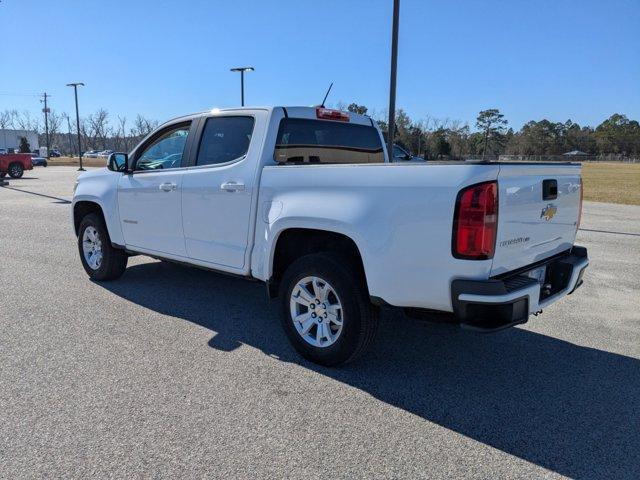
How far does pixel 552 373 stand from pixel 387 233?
1777mm

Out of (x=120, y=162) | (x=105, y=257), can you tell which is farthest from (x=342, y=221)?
(x=105, y=257)

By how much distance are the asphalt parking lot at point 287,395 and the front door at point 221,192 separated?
28.8 inches

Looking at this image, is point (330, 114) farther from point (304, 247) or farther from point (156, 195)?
point (156, 195)

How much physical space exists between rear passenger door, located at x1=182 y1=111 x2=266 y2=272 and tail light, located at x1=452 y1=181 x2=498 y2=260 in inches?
71.6

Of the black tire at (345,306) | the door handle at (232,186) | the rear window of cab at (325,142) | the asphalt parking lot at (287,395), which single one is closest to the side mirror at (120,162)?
the asphalt parking lot at (287,395)

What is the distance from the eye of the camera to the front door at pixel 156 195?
196 inches

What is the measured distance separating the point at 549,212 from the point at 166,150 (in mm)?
3761

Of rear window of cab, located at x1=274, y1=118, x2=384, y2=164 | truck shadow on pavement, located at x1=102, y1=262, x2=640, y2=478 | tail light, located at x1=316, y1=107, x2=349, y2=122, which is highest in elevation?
tail light, located at x1=316, y1=107, x2=349, y2=122


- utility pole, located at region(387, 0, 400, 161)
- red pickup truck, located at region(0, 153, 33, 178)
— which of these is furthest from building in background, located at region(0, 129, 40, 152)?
utility pole, located at region(387, 0, 400, 161)

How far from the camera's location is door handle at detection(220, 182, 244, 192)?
425cm

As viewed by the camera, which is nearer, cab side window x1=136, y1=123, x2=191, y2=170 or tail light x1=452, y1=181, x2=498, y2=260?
tail light x1=452, y1=181, x2=498, y2=260

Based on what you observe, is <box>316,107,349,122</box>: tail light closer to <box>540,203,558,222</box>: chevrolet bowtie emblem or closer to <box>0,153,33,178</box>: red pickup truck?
<box>540,203,558,222</box>: chevrolet bowtie emblem

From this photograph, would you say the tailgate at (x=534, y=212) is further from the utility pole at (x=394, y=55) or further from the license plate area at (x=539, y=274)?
the utility pole at (x=394, y=55)

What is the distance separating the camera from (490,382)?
366 cm
